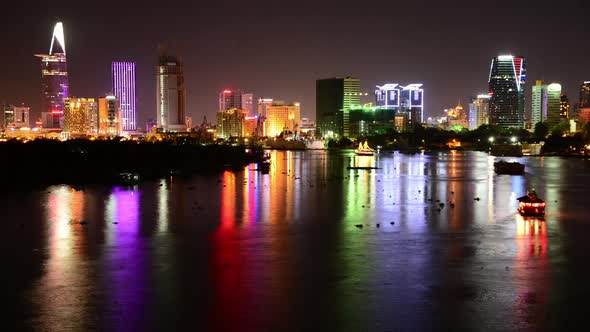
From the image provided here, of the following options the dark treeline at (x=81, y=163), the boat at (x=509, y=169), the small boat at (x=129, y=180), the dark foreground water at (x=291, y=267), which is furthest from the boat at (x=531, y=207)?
the boat at (x=509, y=169)

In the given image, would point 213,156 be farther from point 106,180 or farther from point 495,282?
point 495,282

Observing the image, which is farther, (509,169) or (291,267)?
(509,169)

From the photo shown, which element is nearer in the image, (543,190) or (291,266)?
(291,266)

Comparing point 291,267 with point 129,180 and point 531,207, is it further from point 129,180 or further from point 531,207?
point 129,180

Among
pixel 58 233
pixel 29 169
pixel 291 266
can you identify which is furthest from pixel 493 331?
pixel 29 169

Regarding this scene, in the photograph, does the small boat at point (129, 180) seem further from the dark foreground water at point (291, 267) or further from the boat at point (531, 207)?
the boat at point (531, 207)

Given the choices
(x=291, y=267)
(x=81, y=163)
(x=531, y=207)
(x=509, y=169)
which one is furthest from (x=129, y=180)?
(x=509, y=169)

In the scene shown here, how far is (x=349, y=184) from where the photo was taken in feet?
144

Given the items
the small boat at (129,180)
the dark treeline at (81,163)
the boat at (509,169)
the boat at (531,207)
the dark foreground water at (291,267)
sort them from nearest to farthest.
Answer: the dark foreground water at (291,267) → the boat at (531,207) → the small boat at (129,180) → the dark treeline at (81,163) → the boat at (509,169)

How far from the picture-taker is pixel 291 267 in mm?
15703

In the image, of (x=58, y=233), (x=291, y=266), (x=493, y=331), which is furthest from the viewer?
(x=58, y=233)

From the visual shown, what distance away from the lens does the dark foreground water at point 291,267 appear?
1153cm

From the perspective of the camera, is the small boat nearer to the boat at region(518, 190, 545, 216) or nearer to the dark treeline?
the dark treeline

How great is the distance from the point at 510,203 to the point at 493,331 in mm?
21941
